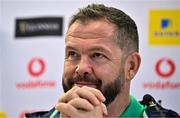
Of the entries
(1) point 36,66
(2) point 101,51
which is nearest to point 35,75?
(1) point 36,66

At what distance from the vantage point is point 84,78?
844mm

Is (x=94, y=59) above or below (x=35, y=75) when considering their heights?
above

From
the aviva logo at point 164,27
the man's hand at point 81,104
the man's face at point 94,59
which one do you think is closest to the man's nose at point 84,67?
the man's face at point 94,59

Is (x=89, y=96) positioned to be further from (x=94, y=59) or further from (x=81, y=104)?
(x=94, y=59)

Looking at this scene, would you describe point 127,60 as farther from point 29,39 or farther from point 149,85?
point 29,39

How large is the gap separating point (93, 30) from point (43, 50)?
0.98 m

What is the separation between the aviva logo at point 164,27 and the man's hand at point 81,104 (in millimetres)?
780

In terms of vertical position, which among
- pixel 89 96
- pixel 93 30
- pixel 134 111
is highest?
pixel 93 30

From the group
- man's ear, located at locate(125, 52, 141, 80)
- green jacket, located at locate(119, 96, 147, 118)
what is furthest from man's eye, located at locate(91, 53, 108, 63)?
green jacket, located at locate(119, 96, 147, 118)

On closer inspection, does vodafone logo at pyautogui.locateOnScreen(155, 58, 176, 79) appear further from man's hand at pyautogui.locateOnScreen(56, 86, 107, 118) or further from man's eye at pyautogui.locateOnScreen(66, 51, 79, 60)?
man's hand at pyautogui.locateOnScreen(56, 86, 107, 118)

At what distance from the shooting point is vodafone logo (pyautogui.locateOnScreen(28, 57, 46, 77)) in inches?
71.9

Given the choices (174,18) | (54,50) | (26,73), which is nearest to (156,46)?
(174,18)

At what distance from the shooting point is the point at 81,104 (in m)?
0.69

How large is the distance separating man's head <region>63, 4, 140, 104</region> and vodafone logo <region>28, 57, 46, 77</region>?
912 millimetres
